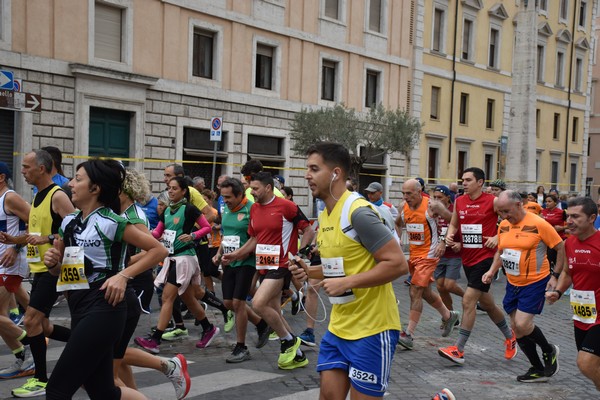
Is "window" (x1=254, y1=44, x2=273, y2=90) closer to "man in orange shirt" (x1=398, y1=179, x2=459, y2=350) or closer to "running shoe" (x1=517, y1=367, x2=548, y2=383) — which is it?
"man in orange shirt" (x1=398, y1=179, x2=459, y2=350)

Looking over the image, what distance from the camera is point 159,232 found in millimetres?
8305

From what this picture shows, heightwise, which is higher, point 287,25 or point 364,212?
point 287,25

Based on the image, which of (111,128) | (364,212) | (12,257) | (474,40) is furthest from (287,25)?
(364,212)

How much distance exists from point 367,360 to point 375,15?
2881 cm

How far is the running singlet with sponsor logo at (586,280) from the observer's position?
5707 mm

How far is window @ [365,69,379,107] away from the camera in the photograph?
3108 centimetres

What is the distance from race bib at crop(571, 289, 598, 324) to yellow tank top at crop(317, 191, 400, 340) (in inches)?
90.9

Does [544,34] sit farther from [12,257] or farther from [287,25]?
[12,257]

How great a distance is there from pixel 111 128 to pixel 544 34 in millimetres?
30568

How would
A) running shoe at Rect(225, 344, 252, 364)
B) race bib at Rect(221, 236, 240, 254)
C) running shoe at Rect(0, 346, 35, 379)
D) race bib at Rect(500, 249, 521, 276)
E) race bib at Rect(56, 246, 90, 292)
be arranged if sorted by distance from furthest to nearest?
race bib at Rect(221, 236, 240, 254)
running shoe at Rect(225, 344, 252, 364)
race bib at Rect(500, 249, 521, 276)
running shoe at Rect(0, 346, 35, 379)
race bib at Rect(56, 246, 90, 292)

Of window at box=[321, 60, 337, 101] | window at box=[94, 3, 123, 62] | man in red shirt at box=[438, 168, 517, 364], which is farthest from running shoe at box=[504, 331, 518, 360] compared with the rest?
window at box=[321, 60, 337, 101]

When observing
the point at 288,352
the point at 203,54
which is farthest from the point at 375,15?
the point at 288,352

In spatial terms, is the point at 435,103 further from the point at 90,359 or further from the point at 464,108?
the point at 90,359

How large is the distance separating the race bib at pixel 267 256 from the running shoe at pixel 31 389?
8.12 ft
